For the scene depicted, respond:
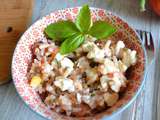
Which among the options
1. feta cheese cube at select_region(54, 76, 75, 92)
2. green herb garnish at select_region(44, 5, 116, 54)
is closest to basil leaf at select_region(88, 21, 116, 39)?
green herb garnish at select_region(44, 5, 116, 54)

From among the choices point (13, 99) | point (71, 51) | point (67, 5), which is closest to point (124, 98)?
point (71, 51)

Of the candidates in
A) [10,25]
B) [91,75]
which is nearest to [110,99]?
[91,75]

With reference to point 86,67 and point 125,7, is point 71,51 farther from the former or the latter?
point 125,7

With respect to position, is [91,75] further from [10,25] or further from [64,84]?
[10,25]

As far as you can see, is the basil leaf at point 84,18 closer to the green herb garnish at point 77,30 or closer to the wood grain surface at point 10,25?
the green herb garnish at point 77,30

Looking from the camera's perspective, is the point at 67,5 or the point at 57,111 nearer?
the point at 57,111

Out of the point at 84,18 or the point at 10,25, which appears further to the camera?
the point at 10,25
